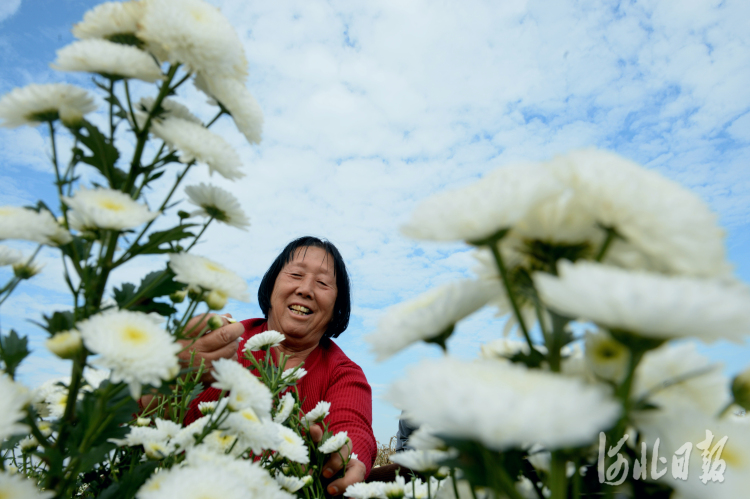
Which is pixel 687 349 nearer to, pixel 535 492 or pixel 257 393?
pixel 535 492

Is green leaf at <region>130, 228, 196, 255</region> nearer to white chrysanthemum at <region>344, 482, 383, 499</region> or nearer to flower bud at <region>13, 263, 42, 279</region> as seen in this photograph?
flower bud at <region>13, 263, 42, 279</region>

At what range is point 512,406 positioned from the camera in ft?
0.70

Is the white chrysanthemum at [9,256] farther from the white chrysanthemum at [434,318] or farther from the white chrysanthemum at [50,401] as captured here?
the white chrysanthemum at [434,318]

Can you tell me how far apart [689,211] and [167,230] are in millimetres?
580

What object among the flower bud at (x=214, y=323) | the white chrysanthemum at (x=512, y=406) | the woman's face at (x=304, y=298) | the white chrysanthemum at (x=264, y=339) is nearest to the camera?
the white chrysanthemum at (x=512, y=406)

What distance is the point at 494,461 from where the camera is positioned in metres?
0.26

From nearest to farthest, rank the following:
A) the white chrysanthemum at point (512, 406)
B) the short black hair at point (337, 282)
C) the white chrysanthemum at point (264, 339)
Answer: the white chrysanthemum at point (512, 406)
the white chrysanthemum at point (264, 339)
the short black hair at point (337, 282)

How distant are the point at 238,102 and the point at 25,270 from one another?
433mm

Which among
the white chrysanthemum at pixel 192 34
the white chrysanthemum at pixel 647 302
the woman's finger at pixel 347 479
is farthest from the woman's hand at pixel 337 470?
the white chrysanthemum at pixel 647 302

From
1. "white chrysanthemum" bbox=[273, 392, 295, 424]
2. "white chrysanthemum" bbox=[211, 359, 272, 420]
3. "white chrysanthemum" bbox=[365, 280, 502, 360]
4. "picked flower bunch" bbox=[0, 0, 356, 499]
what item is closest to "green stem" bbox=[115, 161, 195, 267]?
"picked flower bunch" bbox=[0, 0, 356, 499]

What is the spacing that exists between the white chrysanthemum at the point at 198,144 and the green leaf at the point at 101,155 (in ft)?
0.25

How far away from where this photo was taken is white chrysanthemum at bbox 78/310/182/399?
45cm

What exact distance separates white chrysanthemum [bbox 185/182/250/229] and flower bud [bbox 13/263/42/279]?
29 centimetres

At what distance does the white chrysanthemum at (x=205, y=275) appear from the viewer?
21.9 inches
